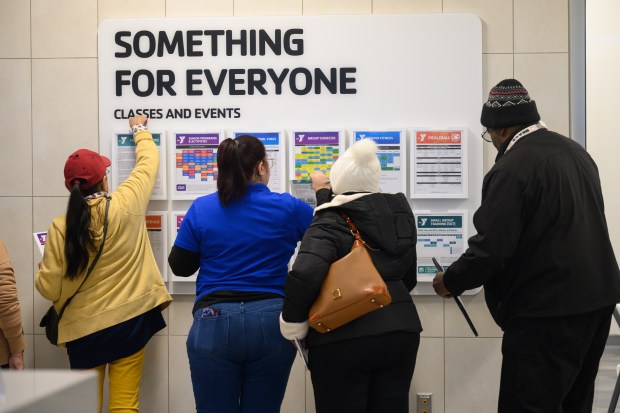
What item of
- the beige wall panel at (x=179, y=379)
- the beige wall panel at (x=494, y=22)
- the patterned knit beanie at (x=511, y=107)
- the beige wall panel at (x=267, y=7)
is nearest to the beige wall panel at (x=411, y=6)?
the beige wall panel at (x=494, y=22)

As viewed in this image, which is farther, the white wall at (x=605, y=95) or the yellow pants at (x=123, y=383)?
the white wall at (x=605, y=95)

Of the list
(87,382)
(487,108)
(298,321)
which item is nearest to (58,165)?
(298,321)

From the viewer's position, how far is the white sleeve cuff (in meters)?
2.68

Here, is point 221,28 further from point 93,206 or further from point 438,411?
point 438,411

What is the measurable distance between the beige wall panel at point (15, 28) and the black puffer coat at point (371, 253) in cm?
214

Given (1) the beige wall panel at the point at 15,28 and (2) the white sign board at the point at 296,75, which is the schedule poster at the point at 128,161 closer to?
(2) the white sign board at the point at 296,75

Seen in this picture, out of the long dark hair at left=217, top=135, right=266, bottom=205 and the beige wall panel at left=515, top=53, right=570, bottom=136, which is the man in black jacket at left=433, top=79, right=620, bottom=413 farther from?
the beige wall panel at left=515, top=53, right=570, bottom=136

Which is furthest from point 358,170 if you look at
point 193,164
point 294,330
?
point 193,164

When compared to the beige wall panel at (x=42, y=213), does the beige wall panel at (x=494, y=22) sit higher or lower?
higher

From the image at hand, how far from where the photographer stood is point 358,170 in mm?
2713

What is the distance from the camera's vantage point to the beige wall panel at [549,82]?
3830mm

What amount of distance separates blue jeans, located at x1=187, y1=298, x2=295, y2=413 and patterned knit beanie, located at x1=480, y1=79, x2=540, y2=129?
1.09 meters

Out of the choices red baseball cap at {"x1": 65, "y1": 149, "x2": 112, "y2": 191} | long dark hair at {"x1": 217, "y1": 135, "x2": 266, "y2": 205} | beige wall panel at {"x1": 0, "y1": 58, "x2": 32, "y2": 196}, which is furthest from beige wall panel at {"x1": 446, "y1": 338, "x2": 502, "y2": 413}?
beige wall panel at {"x1": 0, "y1": 58, "x2": 32, "y2": 196}

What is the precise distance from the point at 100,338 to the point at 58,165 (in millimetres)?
1101
